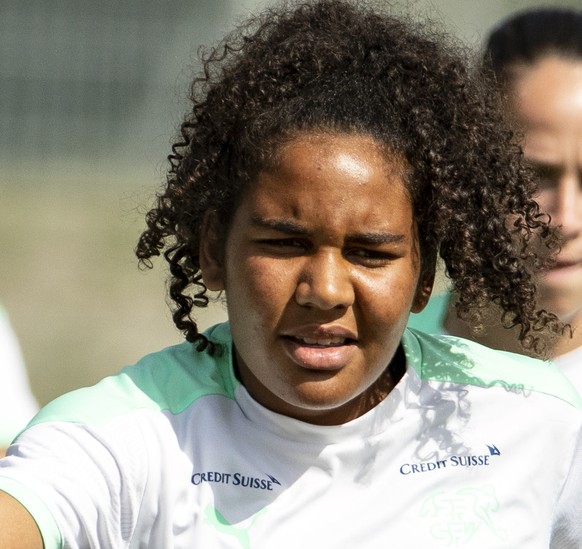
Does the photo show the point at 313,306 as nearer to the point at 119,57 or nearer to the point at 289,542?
the point at 289,542

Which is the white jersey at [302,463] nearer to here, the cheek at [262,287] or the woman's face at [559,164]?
the cheek at [262,287]

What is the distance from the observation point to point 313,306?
239 cm

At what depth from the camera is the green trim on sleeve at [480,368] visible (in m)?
2.72

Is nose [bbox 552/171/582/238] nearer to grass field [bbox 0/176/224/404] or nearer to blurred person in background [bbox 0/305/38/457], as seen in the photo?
blurred person in background [bbox 0/305/38/457]

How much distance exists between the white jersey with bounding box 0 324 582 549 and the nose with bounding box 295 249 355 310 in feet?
0.94

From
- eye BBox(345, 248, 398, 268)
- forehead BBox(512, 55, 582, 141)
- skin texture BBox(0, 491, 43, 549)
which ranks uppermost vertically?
forehead BBox(512, 55, 582, 141)

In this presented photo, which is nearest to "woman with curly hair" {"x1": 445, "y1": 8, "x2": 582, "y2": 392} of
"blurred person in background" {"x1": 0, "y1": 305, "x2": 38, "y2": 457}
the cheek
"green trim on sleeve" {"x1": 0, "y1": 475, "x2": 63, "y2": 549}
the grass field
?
the cheek

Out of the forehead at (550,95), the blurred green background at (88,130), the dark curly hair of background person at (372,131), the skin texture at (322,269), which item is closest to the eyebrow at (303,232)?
the skin texture at (322,269)

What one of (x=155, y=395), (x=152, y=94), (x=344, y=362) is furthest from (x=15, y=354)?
(x=152, y=94)

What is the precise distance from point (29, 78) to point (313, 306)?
8030 millimetres

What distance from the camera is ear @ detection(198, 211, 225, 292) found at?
263 cm

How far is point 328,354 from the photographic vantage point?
95.3 inches

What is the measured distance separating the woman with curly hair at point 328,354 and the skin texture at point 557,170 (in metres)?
0.48

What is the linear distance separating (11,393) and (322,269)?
1509 millimetres
